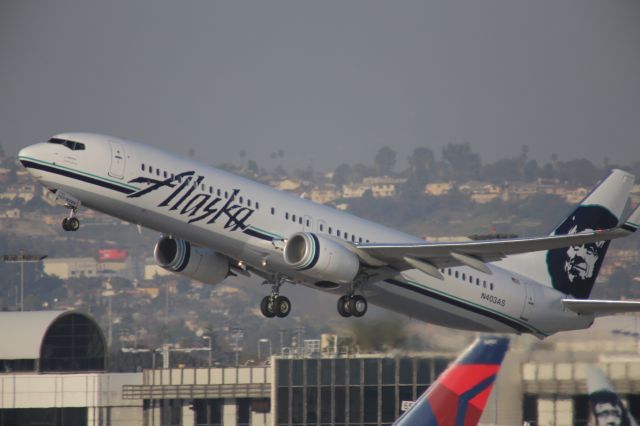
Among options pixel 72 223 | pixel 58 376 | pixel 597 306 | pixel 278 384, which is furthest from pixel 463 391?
pixel 58 376

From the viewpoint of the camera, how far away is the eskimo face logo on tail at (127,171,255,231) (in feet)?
134

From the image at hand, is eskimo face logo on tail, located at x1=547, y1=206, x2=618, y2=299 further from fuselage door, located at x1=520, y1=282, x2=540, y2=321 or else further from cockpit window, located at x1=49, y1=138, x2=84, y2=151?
cockpit window, located at x1=49, y1=138, x2=84, y2=151

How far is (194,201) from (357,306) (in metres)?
7.12

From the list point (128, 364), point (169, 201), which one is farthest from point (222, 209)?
point (128, 364)

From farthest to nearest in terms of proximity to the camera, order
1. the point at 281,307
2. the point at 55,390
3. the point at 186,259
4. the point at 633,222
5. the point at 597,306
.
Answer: the point at 55,390 < the point at 597,306 < the point at 633,222 < the point at 186,259 < the point at 281,307

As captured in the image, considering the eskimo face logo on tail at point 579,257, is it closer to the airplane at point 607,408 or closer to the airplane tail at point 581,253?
the airplane tail at point 581,253

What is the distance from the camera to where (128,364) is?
7625 cm

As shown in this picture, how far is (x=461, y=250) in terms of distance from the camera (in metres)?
43.0

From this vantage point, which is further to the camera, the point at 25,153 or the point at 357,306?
the point at 357,306

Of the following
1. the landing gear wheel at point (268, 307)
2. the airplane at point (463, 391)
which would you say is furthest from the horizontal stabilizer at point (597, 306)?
the airplane at point (463, 391)

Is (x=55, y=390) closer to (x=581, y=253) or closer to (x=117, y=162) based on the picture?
(x=117, y=162)

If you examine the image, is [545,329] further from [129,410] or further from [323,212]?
[129,410]

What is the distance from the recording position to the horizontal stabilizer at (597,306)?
4519 centimetres

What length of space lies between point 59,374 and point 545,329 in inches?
887
